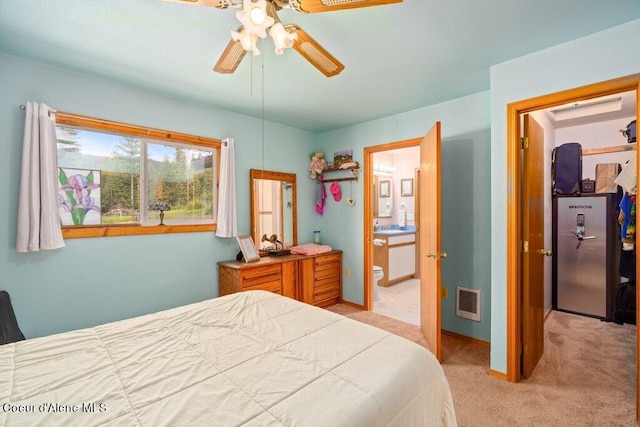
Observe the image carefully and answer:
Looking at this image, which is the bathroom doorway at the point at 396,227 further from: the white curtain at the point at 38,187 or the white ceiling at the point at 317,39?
the white curtain at the point at 38,187

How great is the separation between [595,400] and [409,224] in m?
3.91

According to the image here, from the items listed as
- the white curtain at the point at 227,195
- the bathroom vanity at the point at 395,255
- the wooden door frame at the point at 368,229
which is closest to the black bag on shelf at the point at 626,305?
the bathroom vanity at the point at 395,255

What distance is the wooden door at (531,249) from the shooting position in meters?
2.24

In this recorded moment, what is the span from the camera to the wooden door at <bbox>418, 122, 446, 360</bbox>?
2449 mm

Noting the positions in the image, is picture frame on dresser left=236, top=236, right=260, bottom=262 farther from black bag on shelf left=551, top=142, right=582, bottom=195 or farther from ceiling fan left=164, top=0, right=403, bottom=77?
black bag on shelf left=551, top=142, right=582, bottom=195

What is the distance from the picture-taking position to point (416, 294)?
445 cm

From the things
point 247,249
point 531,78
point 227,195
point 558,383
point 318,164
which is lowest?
point 558,383

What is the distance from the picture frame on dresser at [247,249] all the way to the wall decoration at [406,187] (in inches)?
141

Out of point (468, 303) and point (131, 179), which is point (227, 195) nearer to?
point (131, 179)

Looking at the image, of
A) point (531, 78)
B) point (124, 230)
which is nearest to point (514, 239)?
point (531, 78)

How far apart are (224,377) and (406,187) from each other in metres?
5.18

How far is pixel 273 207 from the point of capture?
3869 millimetres

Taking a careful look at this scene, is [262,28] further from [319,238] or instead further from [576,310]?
[576,310]

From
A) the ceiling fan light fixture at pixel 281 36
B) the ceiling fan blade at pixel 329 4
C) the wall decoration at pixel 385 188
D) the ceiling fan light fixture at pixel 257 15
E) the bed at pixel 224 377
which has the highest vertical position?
the ceiling fan blade at pixel 329 4
